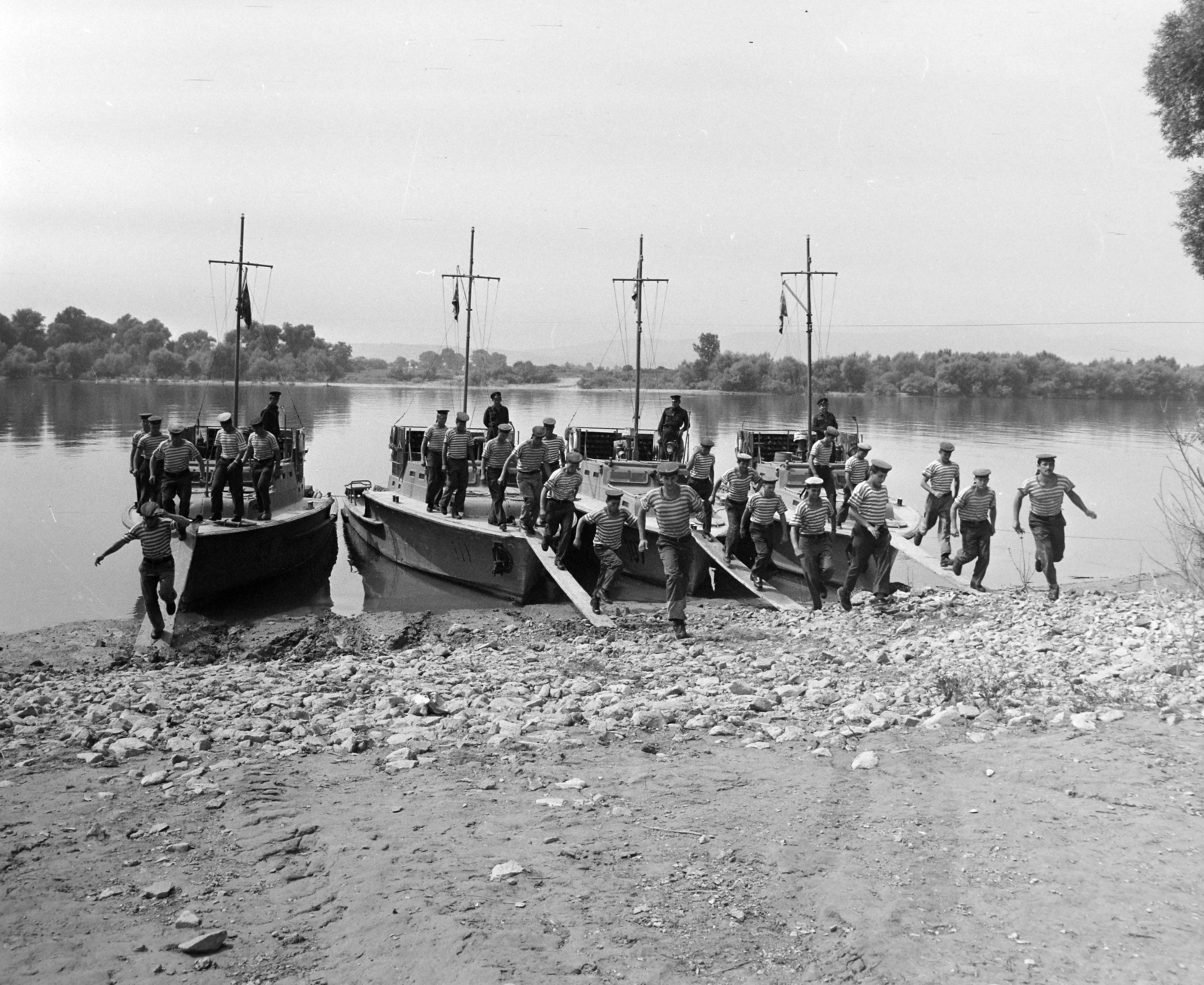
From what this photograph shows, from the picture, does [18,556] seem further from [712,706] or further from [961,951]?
[961,951]

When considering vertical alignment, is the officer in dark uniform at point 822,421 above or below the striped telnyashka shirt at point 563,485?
above

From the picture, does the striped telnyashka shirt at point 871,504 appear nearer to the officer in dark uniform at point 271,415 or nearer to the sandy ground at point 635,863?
the sandy ground at point 635,863

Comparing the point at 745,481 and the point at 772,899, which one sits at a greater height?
the point at 745,481

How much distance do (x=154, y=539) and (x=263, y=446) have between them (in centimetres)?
590

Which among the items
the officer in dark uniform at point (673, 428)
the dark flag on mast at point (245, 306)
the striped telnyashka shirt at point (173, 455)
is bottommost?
the striped telnyashka shirt at point (173, 455)

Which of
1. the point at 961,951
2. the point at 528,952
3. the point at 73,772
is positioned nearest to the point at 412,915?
the point at 528,952

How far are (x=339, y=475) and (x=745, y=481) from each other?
34.9 m

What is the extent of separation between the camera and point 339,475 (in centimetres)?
5044

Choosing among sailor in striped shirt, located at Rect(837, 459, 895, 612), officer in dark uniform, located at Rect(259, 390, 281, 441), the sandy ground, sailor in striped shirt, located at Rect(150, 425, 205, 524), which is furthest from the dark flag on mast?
the sandy ground

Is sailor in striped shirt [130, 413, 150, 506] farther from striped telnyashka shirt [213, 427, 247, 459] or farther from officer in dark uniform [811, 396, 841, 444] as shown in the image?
officer in dark uniform [811, 396, 841, 444]

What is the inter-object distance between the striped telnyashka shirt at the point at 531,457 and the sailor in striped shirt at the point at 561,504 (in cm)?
86

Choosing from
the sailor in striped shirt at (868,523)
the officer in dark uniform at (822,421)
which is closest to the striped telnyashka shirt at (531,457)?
the sailor in striped shirt at (868,523)

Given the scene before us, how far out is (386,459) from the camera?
5794cm

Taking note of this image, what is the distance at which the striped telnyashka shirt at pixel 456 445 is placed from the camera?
20.1 m
